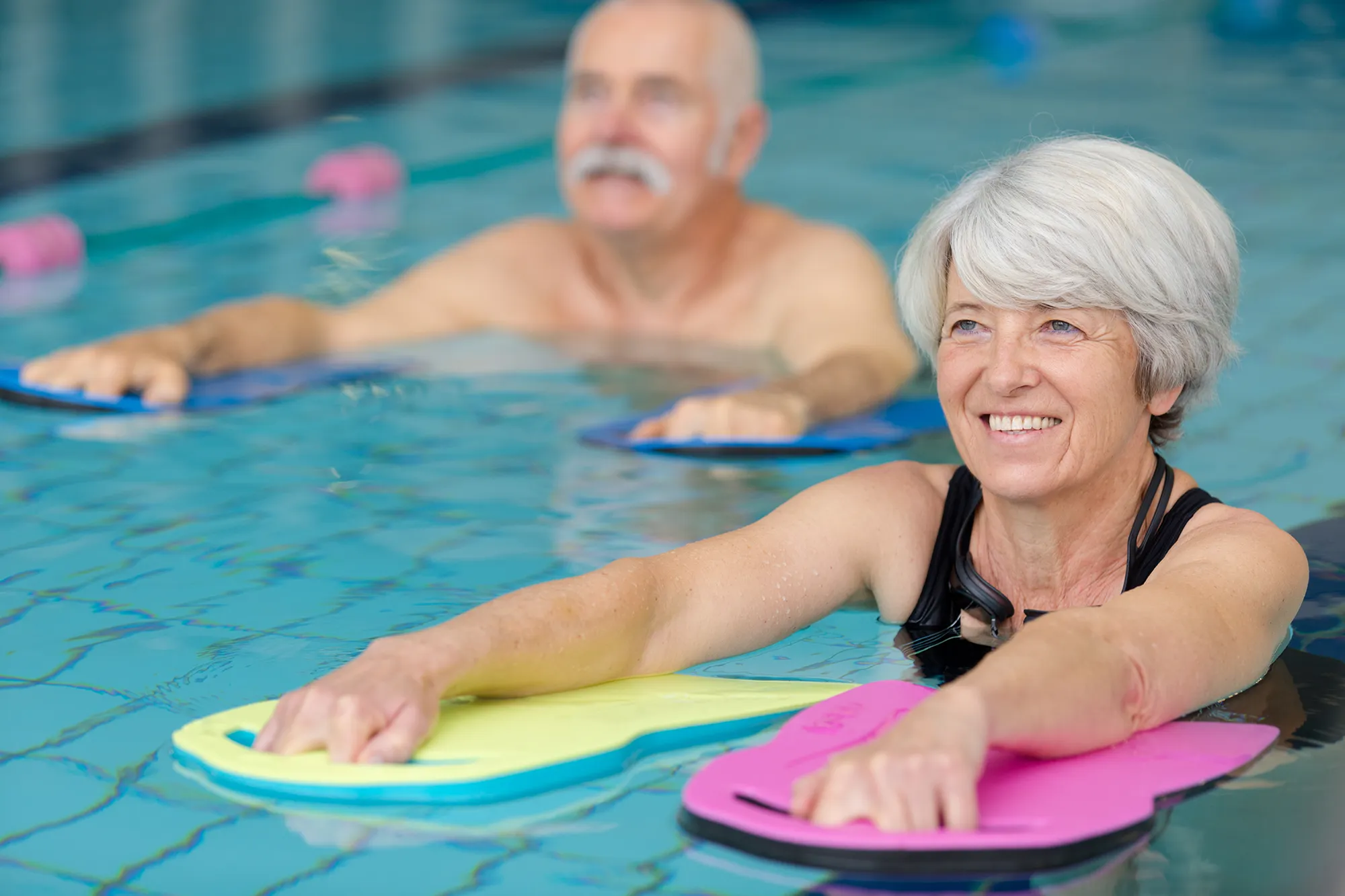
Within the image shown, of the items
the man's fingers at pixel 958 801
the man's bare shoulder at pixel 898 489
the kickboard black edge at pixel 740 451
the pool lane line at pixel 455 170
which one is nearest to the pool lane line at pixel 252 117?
the pool lane line at pixel 455 170

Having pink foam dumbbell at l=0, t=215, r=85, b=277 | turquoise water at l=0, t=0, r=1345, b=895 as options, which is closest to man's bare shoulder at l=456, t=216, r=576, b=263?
turquoise water at l=0, t=0, r=1345, b=895

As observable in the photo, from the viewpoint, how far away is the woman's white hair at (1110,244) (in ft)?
7.63

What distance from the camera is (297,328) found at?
4711 millimetres

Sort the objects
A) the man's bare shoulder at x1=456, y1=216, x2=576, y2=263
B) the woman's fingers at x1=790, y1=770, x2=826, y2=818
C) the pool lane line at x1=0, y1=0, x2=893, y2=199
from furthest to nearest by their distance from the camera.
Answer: the pool lane line at x1=0, y1=0, x2=893, y2=199
the man's bare shoulder at x1=456, y1=216, x2=576, y2=263
the woman's fingers at x1=790, y1=770, x2=826, y2=818

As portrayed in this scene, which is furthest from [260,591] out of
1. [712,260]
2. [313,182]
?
[313,182]

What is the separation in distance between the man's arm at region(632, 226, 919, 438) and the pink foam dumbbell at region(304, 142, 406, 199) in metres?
2.77

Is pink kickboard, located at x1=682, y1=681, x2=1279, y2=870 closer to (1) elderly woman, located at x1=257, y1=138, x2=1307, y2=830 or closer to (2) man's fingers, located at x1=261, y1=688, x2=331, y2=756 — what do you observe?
(1) elderly woman, located at x1=257, y1=138, x2=1307, y2=830

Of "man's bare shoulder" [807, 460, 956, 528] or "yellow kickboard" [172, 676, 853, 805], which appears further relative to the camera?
"man's bare shoulder" [807, 460, 956, 528]

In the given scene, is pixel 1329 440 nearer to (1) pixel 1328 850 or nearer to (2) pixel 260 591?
(1) pixel 1328 850

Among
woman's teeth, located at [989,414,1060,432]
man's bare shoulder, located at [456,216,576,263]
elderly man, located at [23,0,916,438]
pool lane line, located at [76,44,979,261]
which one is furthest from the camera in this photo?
pool lane line, located at [76,44,979,261]

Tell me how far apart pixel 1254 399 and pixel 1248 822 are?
2400mm

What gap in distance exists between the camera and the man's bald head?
4652mm

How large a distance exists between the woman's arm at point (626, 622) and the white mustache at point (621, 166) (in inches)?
76.9

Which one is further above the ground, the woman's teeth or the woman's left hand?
the woman's teeth
